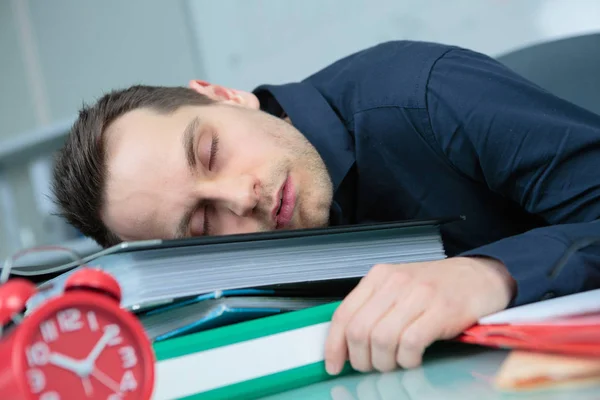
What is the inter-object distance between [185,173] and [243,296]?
308mm

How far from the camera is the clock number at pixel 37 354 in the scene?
1.01 feet

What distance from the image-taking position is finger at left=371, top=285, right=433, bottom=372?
46 centimetres

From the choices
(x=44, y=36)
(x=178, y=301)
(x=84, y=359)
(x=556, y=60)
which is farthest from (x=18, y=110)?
(x=84, y=359)

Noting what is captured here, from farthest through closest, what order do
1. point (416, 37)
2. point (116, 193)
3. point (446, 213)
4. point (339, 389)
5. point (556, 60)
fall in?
point (416, 37), point (556, 60), point (446, 213), point (116, 193), point (339, 389)

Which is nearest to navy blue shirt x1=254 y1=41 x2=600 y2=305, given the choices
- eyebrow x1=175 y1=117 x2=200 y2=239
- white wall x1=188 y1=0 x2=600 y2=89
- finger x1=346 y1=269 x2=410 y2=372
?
finger x1=346 y1=269 x2=410 y2=372

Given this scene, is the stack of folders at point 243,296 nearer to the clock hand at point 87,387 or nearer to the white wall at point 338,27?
the clock hand at point 87,387

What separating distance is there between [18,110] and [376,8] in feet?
5.27

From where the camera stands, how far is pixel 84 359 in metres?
0.33

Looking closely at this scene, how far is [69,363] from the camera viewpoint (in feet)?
1.07

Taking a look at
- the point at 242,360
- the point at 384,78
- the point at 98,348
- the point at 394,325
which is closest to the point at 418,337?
the point at 394,325

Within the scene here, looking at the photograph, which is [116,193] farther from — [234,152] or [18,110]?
[18,110]

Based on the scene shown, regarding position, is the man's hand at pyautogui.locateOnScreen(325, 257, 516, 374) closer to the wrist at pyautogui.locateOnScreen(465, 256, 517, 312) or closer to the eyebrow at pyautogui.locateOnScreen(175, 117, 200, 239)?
the wrist at pyautogui.locateOnScreen(465, 256, 517, 312)

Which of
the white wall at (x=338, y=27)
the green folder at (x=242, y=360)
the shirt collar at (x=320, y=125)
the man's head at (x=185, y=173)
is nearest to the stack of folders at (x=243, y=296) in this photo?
the green folder at (x=242, y=360)

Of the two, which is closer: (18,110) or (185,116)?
(185,116)
